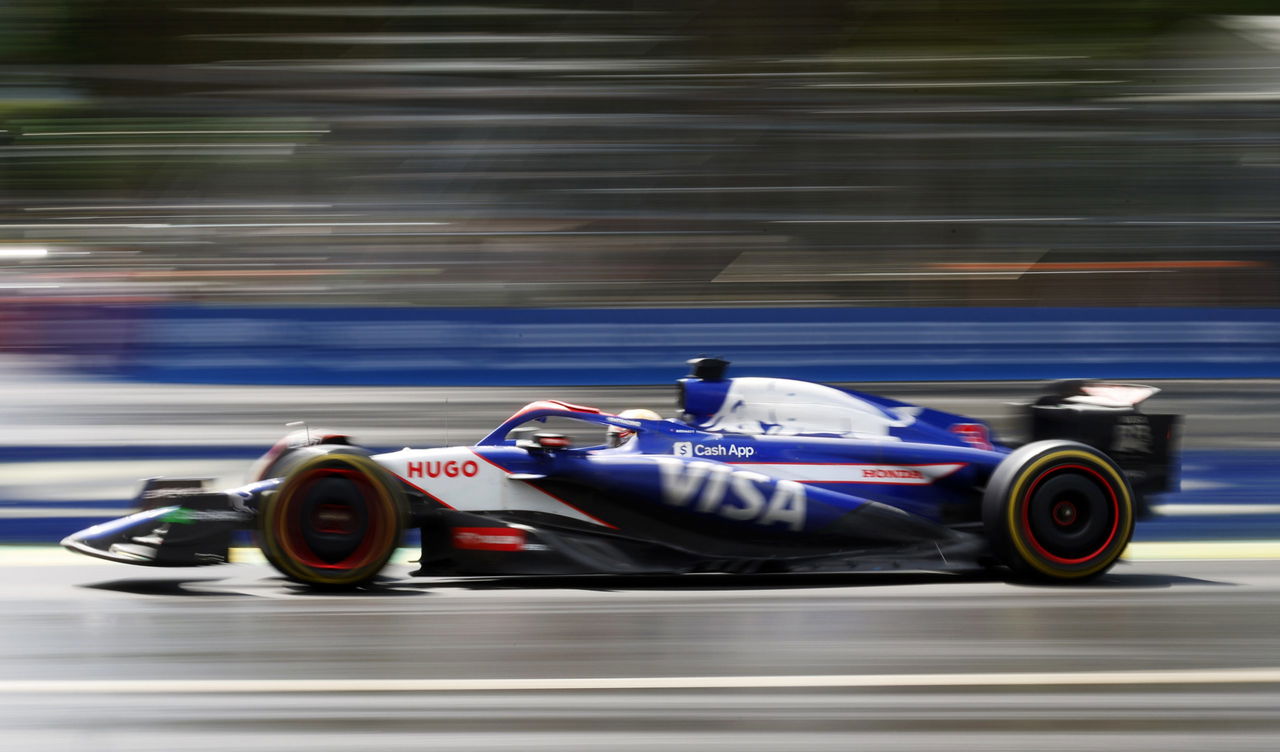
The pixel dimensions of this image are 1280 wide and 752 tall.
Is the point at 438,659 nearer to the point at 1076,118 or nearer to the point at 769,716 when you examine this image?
the point at 769,716

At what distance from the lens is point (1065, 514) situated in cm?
590

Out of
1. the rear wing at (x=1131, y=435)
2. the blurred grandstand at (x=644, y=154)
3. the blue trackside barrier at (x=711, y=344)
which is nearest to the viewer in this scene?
the rear wing at (x=1131, y=435)

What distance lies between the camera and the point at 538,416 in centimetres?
612

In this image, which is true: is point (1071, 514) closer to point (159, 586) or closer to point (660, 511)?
point (660, 511)

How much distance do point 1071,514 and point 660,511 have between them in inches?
67.2

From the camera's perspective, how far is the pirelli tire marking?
582cm

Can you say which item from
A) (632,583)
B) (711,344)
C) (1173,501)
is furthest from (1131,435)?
(711,344)

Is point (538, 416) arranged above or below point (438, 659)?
above

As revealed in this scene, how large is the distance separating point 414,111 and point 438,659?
1130 cm

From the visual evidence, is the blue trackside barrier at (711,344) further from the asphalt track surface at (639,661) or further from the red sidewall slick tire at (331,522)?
the red sidewall slick tire at (331,522)

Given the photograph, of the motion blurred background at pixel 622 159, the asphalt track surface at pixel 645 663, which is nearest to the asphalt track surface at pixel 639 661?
the asphalt track surface at pixel 645 663

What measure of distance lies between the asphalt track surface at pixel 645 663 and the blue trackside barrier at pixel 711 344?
2.64 m

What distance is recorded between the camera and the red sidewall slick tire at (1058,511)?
19.1ft

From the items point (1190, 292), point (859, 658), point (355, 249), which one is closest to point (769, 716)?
point (859, 658)
